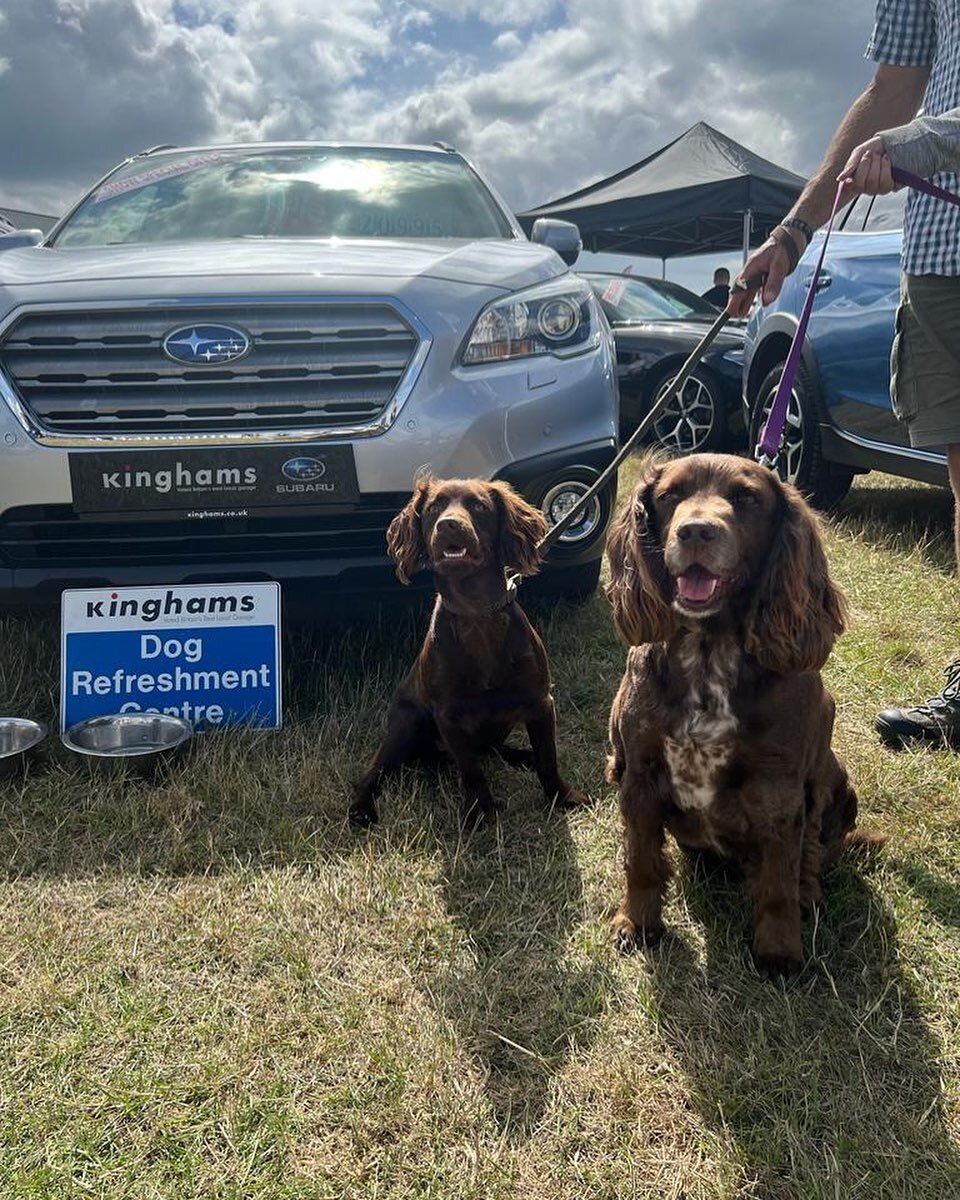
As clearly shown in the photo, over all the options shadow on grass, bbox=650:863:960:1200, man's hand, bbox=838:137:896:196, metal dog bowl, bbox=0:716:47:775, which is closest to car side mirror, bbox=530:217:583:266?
man's hand, bbox=838:137:896:196

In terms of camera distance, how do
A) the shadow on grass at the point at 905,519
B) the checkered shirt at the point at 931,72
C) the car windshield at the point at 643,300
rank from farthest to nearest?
the car windshield at the point at 643,300 → the shadow on grass at the point at 905,519 → the checkered shirt at the point at 931,72

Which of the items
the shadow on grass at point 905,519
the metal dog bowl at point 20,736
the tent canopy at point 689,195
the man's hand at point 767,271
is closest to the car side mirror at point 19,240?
the metal dog bowl at point 20,736

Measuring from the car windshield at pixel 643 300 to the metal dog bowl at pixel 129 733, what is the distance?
570cm

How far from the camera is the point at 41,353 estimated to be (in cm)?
280

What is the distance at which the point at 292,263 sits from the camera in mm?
3002

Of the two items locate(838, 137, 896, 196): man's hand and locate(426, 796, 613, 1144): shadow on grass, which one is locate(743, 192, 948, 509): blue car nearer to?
locate(838, 137, 896, 196): man's hand

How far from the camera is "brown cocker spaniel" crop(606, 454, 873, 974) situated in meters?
1.83

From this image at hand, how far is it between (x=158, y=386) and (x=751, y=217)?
43.3ft

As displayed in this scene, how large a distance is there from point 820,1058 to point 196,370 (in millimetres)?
2395

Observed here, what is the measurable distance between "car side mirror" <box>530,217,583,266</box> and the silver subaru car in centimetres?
95

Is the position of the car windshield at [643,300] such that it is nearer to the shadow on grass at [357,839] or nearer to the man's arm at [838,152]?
the man's arm at [838,152]

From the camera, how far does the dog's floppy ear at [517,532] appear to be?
8.58 feet

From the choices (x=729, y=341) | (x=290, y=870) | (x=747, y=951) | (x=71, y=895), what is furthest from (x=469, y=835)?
(x=729, y=341)

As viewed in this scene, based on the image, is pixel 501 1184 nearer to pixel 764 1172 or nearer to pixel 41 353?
pixel 764 1172
